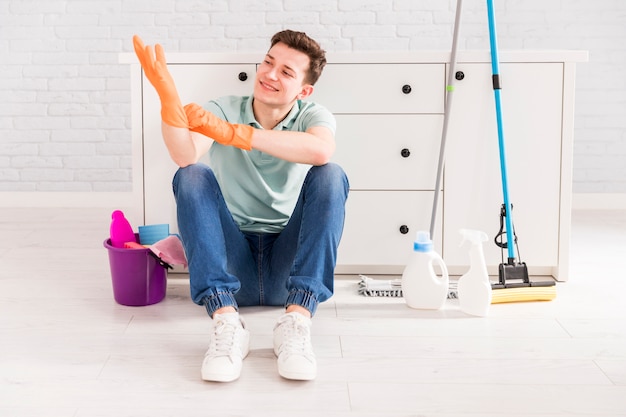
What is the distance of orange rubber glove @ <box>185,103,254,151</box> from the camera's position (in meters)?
1.71

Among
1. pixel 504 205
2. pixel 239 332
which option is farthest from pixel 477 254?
pixel 239 332

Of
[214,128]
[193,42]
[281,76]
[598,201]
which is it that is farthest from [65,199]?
[598,201]

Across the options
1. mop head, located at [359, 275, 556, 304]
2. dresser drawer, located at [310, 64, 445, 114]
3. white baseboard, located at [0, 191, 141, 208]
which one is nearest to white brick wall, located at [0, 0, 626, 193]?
white baseboard, located at [0, 191, 141, 208]

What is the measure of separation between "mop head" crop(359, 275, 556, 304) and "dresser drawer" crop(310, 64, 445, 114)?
53cm

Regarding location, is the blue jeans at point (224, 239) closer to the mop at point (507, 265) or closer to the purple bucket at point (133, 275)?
the purple bucket at point (133, 275)

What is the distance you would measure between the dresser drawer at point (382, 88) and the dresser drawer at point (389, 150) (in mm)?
31

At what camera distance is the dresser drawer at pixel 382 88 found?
2.33 meters

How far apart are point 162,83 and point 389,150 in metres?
0.91

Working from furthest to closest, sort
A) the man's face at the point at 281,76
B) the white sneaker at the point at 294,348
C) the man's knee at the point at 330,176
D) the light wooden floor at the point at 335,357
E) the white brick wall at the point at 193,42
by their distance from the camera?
the white brick wall at the point at 193,42, the man's face at the point at 281,76, the man's knee at the point at 330,176, the white sneaker at the point at 294,348, the light wooden floor at the point at 335,357

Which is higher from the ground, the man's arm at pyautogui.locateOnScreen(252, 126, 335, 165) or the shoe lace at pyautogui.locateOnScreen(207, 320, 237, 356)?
the man's arm at pyautogui.locateOnScreen(252, 126, 335, 165)

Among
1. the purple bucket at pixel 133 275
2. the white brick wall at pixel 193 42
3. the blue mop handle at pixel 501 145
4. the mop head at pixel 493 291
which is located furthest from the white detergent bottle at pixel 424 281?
the white brick wall at pixel 193 42

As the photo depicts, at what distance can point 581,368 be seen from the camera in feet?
5.41

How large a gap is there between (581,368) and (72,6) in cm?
298

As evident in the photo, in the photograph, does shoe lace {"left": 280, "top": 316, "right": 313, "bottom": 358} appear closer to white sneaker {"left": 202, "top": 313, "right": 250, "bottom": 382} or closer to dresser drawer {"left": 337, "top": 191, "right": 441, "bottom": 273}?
white sneaker {"left": 202, "top": 313, "right": 250, "bottom": 382}
